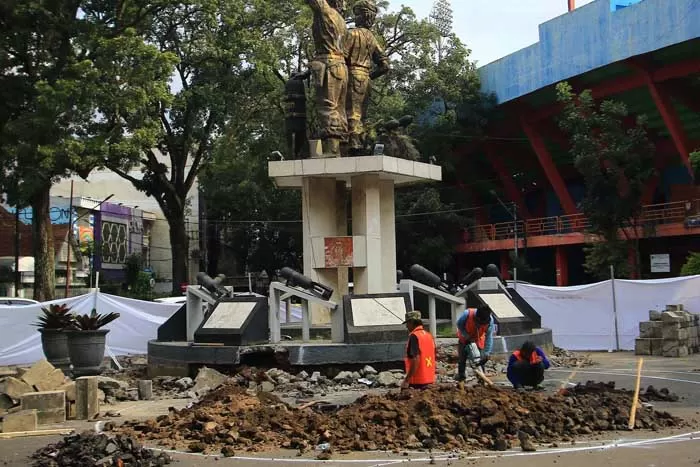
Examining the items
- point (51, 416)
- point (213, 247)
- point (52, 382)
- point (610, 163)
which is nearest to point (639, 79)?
point (610, 163)

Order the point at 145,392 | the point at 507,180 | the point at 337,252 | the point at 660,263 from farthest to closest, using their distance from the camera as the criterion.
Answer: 1. the point at 507,180
2. the point at 660,263
3. the point at 337,252
4. the point at 145,392

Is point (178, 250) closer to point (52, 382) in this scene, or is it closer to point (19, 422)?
point (52, 382)

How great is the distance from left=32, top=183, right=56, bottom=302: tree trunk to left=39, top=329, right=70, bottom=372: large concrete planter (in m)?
13.4

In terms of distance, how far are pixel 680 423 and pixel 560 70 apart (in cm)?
2894

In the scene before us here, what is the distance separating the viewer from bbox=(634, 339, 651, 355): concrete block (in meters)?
18.1

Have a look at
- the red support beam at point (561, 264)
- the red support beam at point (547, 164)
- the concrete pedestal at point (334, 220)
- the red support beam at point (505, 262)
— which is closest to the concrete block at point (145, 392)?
the concrete pedestal at point (334, 220)

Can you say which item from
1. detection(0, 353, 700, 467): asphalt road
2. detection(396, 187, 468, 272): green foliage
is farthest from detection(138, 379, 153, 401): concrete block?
detection(396, 187, 468, 272): green foliage

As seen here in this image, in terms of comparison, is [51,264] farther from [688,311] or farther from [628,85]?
[628,85]

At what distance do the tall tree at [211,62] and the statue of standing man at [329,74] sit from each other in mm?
14496

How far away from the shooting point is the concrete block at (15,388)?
1058 centimetres

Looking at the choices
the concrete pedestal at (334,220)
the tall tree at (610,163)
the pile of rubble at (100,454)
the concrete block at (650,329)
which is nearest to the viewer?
the pile of rubble at (100,454)

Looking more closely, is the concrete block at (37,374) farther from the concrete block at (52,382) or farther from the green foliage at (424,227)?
the green foliage at (424,227)

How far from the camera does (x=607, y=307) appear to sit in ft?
64.2

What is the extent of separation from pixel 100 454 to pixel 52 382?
404cm
